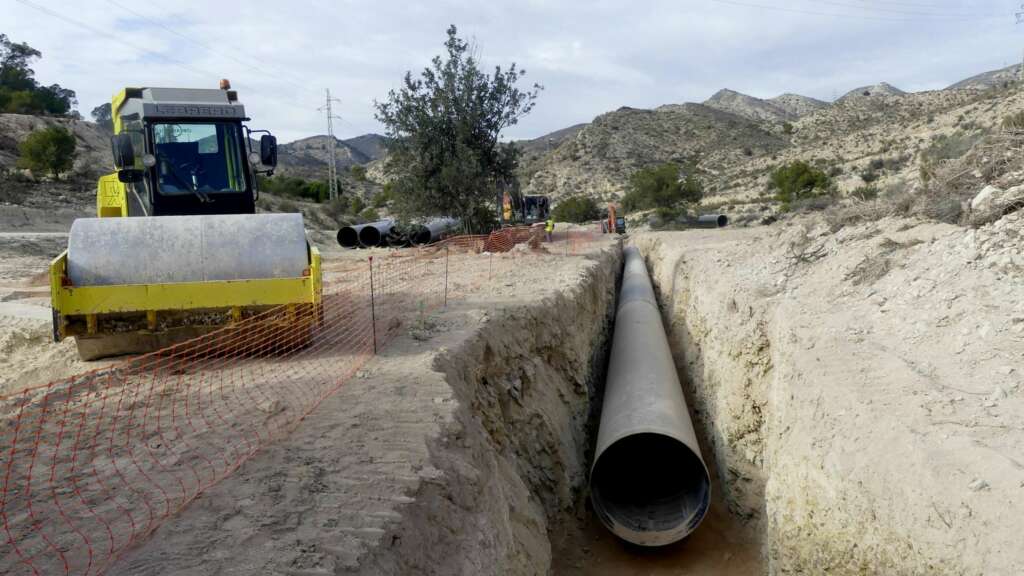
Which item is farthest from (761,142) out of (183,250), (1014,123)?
(183,250)

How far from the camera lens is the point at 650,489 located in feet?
26.6

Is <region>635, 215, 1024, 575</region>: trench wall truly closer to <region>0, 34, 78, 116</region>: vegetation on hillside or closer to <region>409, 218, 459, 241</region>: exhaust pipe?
<region>409, 218, 459, 241</region>: exhaust pipe

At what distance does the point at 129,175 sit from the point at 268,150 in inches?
57.8

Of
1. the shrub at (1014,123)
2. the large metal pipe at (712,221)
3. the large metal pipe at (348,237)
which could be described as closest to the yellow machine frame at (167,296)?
the shrub at (1014,123)

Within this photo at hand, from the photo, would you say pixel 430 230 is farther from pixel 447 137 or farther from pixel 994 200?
pixel 994 200

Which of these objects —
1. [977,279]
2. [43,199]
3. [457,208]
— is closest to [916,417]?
[977,279]

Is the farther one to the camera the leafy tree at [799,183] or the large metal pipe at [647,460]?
the leafy tree at [799,183]

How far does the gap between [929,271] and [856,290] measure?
32.7 inches

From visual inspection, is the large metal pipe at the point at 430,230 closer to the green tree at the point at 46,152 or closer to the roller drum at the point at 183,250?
the roller drum at the point at 183,250

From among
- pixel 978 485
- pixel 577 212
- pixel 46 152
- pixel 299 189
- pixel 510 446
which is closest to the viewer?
pixel 978 485

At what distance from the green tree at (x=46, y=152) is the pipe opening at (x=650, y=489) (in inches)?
1122

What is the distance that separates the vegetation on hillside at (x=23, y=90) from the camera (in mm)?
39125

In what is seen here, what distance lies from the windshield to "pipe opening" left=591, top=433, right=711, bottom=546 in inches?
208

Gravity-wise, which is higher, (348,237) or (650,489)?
(348,237)
